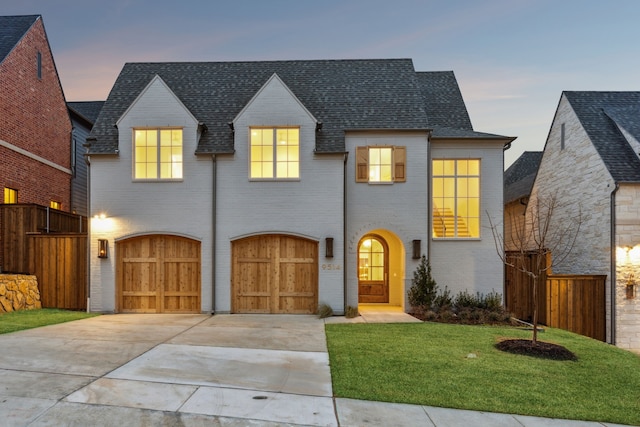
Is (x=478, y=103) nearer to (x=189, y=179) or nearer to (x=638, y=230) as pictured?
(x=638, y=230)

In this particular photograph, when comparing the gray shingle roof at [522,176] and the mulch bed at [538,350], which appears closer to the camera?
the mulch bed at [538,350]

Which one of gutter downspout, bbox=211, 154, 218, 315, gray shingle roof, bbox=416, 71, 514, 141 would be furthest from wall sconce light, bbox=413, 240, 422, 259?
gutter downspout, bbox=211, 154, 218, 315

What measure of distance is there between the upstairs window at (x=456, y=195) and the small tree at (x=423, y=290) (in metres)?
1.81

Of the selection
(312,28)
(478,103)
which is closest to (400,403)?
(312,28)

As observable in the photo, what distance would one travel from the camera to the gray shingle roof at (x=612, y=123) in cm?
1334

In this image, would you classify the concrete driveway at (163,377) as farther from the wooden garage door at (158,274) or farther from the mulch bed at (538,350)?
the mulch bed at (538,350)

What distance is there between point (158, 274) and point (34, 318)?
333cm

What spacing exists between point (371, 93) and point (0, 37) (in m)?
14.7

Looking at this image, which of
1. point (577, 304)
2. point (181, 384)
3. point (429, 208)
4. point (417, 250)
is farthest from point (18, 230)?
point (577, 304)

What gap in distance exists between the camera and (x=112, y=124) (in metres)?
13.2

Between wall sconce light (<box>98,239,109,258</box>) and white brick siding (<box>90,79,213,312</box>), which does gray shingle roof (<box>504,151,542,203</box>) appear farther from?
wall sconce light (<box>98,239,109,258</box>)

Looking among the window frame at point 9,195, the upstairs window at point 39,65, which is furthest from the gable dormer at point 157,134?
the upstairs window at point 39,65

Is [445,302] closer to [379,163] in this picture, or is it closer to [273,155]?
[379,163]

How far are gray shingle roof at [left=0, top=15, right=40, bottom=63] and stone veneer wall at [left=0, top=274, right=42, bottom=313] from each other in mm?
8124
